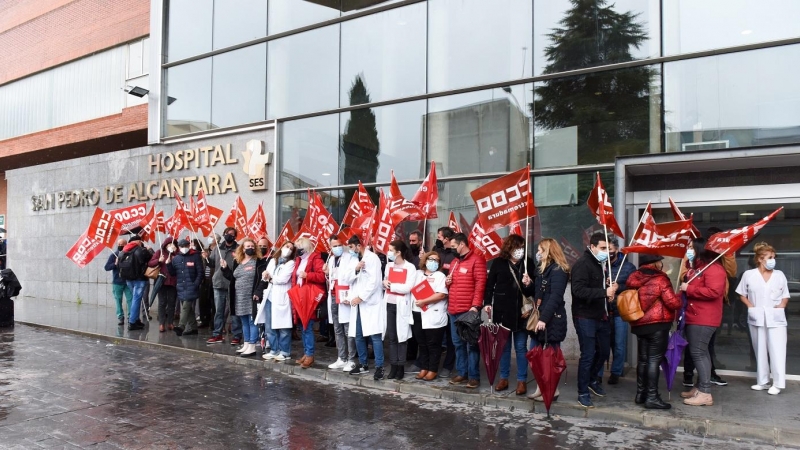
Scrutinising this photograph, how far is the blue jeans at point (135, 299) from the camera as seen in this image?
13594 millimetres

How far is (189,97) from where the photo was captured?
57.1 ft

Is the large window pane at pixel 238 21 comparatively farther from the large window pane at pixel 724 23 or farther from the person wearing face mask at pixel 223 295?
the large window pane at pixel 724 23

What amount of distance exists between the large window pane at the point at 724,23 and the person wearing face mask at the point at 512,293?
15.6 feet

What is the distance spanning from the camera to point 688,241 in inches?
302

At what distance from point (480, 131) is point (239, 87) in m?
7.33

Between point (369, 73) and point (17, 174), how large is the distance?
15659 millimetres

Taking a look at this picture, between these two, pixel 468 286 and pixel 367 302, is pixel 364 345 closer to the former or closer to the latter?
pixel 367 302

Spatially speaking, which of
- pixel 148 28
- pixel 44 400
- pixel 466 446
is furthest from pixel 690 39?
pixel 148 28

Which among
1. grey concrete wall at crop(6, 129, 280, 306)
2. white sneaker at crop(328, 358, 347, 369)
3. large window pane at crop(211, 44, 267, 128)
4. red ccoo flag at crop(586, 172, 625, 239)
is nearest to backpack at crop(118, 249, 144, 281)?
grey concrete wall at crop(6, 129, 280, 306)

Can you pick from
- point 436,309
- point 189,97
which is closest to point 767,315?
point 436,309

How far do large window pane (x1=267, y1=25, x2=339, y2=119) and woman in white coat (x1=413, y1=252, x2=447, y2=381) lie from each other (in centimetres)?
680

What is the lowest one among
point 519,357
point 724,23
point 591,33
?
point 519,357

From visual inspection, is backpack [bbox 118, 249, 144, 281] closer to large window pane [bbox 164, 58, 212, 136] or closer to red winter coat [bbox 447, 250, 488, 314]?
large window pane [bbox 164, 58, 212, 136]

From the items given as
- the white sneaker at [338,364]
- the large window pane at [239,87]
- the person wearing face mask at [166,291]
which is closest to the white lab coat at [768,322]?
the white sneaker at [338,364]
